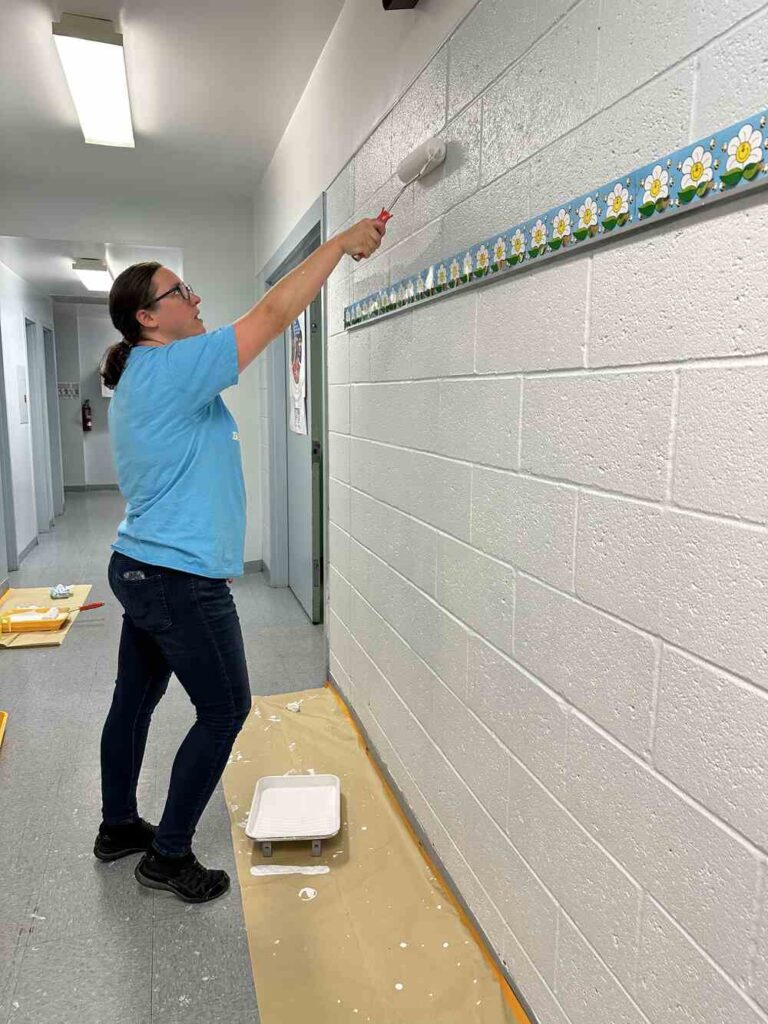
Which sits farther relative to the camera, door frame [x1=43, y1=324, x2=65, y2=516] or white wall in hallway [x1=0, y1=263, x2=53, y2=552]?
door frame [x1=43, y1=324, x2=65, y2=516]

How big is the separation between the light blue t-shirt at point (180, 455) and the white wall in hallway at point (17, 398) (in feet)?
13.3

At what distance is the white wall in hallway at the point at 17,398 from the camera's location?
5250 millimetres

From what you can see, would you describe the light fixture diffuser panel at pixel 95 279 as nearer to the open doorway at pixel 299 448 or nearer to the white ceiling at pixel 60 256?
the white ceiling at pixel 60 256

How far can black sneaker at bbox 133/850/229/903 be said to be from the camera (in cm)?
174

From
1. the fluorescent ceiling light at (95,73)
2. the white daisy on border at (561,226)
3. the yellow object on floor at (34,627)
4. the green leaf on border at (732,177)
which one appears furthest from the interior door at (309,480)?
the green leaf on border at (732,177)

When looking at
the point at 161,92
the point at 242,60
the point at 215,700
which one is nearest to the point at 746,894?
the point at 215,700

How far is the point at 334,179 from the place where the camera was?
8.73 feet

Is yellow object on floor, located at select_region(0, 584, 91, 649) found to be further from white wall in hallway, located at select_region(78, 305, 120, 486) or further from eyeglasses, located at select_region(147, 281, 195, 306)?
white wall in hallway, located at select_region(78, 305, 120, 486)

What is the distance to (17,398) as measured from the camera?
5.60m

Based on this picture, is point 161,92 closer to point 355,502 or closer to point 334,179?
point 334,179

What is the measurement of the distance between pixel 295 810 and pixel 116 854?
49cm

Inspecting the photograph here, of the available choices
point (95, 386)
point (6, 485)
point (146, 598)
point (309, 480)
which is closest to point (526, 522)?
point (146, 598)

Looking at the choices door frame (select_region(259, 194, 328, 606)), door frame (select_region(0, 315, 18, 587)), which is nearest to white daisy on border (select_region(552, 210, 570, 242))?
door frame (select_region(259, 194, 328, 606))

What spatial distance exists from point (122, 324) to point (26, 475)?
15.8ft
